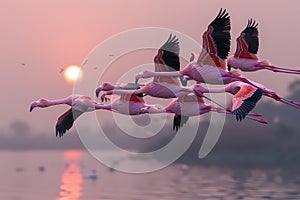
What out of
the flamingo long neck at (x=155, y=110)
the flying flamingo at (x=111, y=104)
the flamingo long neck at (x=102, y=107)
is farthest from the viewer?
the flamingo long neck at (x=102, y=107)

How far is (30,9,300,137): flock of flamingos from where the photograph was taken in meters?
20.7

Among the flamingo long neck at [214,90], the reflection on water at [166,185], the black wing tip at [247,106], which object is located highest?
the flamingo long neck at [214,90]

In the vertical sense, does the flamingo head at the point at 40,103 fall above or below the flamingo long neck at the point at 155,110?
above

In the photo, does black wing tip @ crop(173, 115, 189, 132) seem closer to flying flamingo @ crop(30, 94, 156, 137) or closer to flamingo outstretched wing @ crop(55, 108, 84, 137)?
flying flamingo @ crop(30, 94, 156, 137)

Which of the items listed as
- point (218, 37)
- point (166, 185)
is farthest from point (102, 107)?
point (166, 185)

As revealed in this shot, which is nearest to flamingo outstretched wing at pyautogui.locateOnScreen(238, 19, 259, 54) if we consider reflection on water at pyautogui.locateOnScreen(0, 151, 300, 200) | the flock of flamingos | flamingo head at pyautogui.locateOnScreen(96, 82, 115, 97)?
the flock of flamingos

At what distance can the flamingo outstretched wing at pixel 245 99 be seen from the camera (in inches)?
756

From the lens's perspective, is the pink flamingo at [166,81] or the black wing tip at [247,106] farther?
the pink flamingo at [166,81]

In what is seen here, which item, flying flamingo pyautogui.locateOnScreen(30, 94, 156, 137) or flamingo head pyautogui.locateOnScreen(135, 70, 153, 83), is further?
flying flamingo pyautogui.locateOnScreen(30, 94, 156, 137)

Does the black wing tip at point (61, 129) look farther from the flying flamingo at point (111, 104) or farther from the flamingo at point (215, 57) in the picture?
the flamingo at point (215, 57)

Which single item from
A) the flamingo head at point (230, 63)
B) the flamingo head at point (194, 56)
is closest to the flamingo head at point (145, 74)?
the flamingo head at point (194, 56)

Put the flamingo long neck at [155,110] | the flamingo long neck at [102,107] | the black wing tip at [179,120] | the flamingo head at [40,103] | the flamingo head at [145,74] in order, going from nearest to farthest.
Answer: the flamingo head at [145,74] → the flamingo long neck at [155,110] → the flamingo long neck at [102,107] → the flamingo head at [40,103] → the black wing tip at [179,120]

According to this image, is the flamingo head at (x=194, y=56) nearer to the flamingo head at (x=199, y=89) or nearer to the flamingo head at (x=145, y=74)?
the flamingo head at (x=199, y=89)

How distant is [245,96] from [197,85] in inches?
106
